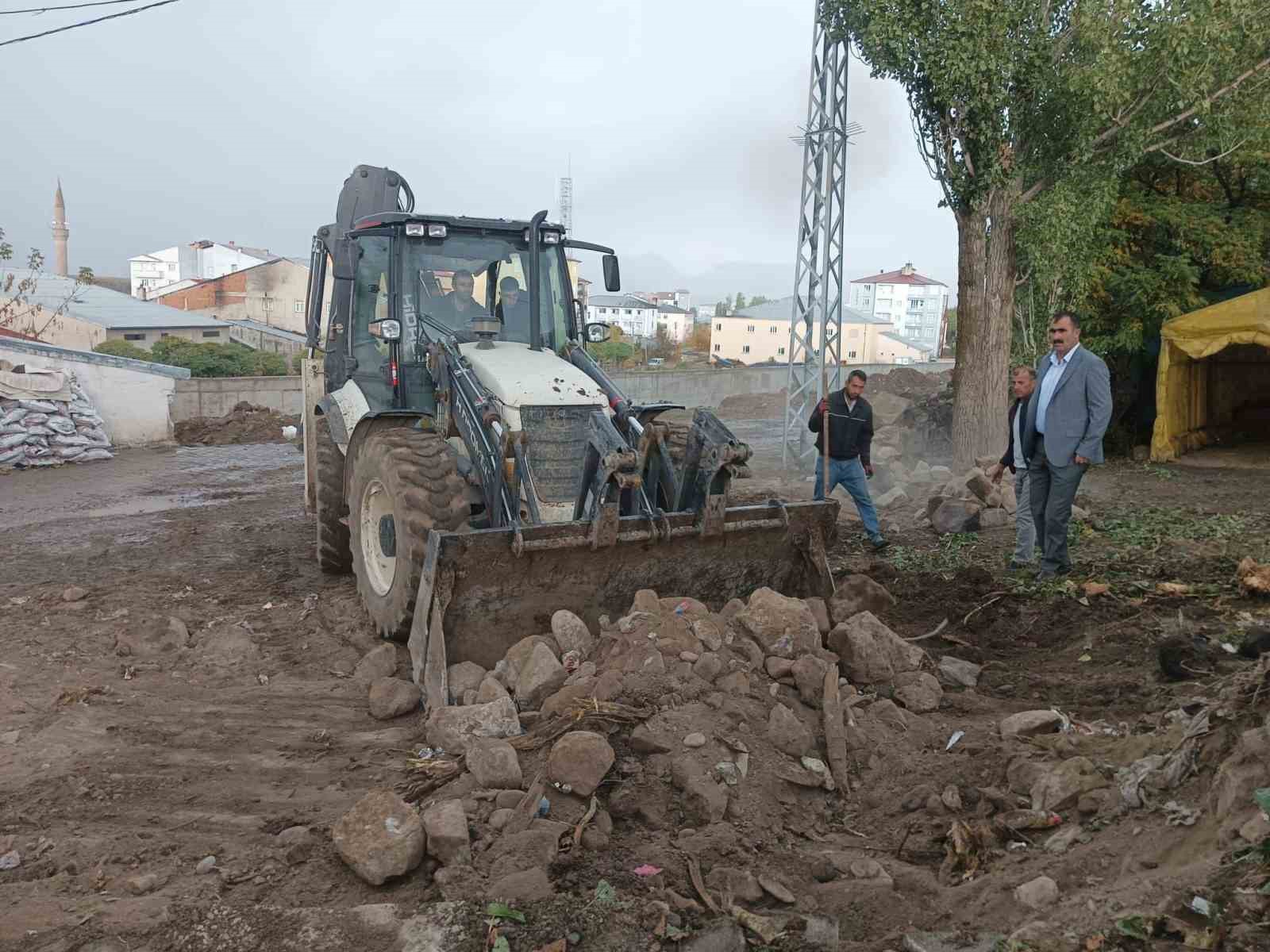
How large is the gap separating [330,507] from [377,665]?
240 cm

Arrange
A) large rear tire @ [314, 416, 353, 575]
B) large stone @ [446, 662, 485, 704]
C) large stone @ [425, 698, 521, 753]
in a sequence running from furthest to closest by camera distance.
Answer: large rear tire @ [314, 416, 353, 575]
large stone @ [446, 662, 485, 704]
large stone @ [425, 698, 521, 753]

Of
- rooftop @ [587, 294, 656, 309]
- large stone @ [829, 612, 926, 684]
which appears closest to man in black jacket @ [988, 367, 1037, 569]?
large stone @ [829, 612, 926, 684]

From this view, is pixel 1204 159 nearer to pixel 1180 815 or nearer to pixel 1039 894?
pixel 1180 815

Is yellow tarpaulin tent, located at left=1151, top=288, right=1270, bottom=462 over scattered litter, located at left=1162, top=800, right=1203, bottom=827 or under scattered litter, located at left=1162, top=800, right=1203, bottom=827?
over

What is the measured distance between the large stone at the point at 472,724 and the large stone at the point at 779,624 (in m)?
1.31

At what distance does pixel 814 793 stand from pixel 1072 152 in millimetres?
10642

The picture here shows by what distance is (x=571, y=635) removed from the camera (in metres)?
5.29

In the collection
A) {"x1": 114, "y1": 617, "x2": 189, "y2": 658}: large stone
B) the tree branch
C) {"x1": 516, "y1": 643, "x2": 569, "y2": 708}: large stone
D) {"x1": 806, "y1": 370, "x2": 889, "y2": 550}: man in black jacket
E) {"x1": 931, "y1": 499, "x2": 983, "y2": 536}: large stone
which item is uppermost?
the tree branch

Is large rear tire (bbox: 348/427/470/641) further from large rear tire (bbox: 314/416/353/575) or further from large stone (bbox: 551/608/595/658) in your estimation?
large rear tire (bbox: 314/416/353/575)

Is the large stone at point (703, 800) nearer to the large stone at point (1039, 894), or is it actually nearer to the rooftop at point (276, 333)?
the large stone at point (1039, 894)

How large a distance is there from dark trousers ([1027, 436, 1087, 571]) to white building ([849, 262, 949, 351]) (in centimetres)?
8630

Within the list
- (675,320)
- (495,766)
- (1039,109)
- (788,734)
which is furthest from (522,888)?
(675,320)

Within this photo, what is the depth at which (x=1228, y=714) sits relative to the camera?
3.52 meters

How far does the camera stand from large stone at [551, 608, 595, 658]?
17.2 ft
